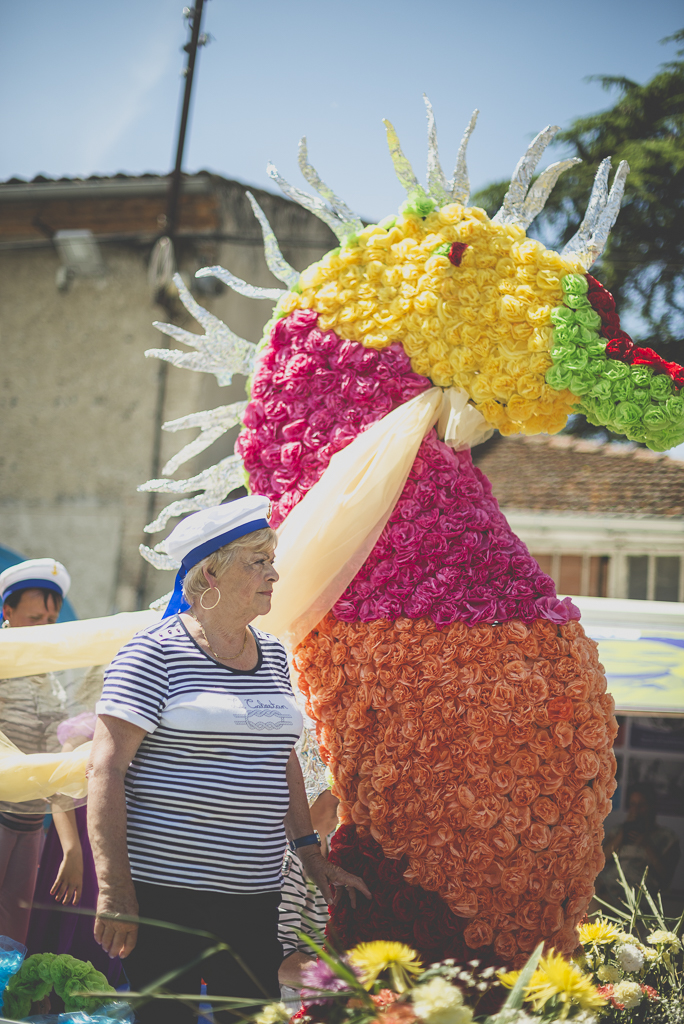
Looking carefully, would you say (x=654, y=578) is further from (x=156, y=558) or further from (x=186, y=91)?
(x=156, y=558)

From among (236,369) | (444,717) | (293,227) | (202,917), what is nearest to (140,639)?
(202,917)

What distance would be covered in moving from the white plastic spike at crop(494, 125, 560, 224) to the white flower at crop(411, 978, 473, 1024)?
70.9 inches

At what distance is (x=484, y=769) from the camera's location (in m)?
1.88

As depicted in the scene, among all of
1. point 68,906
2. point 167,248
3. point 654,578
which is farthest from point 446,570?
point 654,578

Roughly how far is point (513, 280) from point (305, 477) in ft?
2.38

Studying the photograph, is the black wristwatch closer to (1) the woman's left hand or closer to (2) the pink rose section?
(1) the woman's left hand

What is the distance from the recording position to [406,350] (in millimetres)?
2180

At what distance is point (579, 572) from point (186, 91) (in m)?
5.46

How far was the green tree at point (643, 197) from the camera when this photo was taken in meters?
10.8

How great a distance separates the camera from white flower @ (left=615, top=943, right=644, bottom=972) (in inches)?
71.8

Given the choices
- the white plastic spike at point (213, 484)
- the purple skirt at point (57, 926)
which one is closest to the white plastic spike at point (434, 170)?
the white plastic spike at point (213, 484)

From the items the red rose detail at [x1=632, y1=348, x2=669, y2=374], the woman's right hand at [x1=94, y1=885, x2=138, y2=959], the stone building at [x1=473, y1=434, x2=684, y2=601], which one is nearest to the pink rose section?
the red rose detail at [x1=632, y1=348, x2=669, y2=374]

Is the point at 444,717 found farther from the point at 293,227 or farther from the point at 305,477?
the point at 293,227

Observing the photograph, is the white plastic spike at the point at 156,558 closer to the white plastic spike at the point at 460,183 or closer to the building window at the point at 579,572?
the white plastic spike at the point at 460,183
